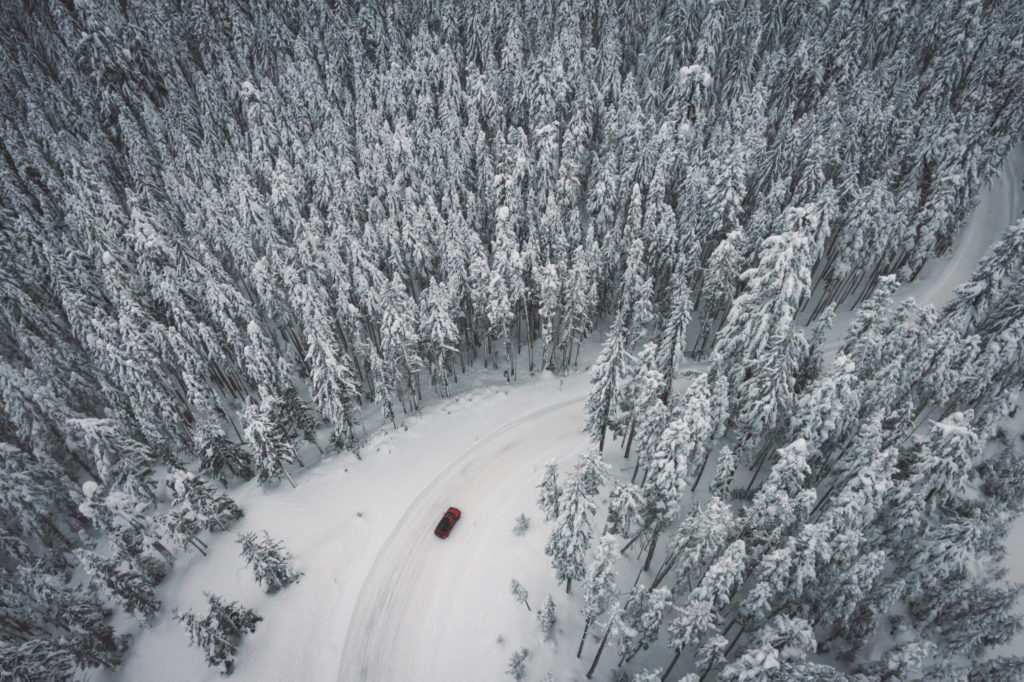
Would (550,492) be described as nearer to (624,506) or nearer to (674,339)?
(624,506)

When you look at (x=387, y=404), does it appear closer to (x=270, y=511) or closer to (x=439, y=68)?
(x=270, y=511)

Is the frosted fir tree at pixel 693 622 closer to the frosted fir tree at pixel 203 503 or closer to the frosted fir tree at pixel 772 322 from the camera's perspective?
the frosted fir tree at pixel 772 322

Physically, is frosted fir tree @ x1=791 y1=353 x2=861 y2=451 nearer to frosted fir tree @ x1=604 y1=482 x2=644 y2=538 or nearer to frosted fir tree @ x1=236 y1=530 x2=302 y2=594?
frosted fir tree @ x1=604 y1=482 x2=644 y2=538

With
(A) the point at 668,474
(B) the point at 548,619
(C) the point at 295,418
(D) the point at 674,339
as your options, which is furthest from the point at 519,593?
(C) the point at 295,418

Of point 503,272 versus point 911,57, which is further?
point 911,57

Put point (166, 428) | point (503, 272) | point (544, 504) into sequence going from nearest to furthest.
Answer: point (544, 504)
point (166, 428)
point (503, 272)

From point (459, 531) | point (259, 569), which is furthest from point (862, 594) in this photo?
point (259, 569)

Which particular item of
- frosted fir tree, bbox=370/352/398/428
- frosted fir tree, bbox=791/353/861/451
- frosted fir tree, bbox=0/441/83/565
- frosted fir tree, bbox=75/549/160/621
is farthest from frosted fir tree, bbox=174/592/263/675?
frosted fir tree, bbox=791/353/861/451
